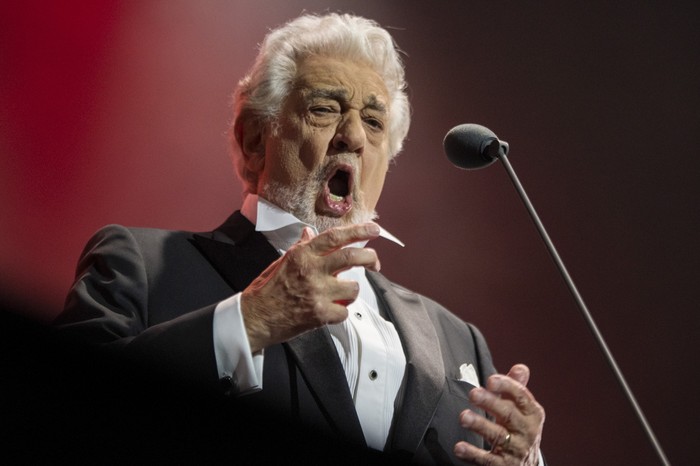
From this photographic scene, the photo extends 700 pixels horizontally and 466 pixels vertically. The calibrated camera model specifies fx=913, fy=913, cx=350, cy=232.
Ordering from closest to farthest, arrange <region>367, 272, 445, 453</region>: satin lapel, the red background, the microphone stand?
the microphone stand < <region>367, 272, 445, 453</region>: satin lapel < the red background

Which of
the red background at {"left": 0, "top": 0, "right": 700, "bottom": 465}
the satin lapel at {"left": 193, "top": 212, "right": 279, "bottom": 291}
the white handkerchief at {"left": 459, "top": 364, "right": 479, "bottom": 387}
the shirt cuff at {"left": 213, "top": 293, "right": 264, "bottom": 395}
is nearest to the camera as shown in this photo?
the shirt cuff at {"left": 213, "top": 293, "right": 264, "bottom": 395}

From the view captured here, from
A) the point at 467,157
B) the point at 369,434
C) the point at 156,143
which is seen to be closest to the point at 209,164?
the point at 156,143

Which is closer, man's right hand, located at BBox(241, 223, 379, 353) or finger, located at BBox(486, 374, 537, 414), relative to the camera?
man's right hand, located at BBox(241, 223, 379, 353)

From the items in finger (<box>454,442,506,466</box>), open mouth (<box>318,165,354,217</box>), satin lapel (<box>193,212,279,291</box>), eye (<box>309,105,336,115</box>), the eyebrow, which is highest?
the eyebrow

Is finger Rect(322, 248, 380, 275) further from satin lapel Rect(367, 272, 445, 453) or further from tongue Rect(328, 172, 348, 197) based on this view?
tongue Rect(328, 172, 348, 197)

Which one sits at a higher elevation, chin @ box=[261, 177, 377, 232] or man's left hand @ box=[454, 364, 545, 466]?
chin @ box=[261, 177, 377, 232]

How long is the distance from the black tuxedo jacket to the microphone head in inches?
14.3

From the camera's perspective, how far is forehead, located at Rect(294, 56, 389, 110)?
6.68 feet

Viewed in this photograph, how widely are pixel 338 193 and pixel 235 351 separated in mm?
670

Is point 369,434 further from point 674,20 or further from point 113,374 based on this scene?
point 674,20

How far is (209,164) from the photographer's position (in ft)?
7.55

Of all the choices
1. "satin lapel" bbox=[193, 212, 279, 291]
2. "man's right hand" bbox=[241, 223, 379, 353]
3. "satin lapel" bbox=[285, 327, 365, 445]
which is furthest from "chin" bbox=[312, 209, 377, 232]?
"man's right hand" bbox=[241, 223, 379, 353]

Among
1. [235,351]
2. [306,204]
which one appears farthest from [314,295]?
[306,204]

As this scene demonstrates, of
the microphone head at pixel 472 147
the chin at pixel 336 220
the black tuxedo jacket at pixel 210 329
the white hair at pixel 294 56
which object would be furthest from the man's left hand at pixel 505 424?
the white hair at pixel 294 56
